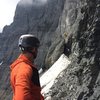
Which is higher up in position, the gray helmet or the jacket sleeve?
the gray helmet

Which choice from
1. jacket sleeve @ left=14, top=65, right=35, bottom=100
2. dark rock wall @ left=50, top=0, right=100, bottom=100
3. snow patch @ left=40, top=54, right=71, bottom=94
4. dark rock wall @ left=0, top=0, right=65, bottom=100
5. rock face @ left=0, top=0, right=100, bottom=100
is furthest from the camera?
dark rock wall @ left=0, top=0, right=65, bottom=100

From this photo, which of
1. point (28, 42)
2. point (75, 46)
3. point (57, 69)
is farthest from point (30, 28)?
point (28, 42)

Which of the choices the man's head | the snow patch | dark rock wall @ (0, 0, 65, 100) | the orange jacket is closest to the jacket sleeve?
the orange jacket

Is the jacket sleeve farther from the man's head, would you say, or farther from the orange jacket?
the man's head

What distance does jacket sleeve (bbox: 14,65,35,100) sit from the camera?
4637 millimetres

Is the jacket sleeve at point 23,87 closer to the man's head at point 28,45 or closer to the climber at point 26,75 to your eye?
the climber at point 26,75

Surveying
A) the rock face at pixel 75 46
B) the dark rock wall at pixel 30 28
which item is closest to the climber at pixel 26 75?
the rock face at pixel 75 46

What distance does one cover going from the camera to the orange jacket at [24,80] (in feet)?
15.3

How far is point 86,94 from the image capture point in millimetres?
18453

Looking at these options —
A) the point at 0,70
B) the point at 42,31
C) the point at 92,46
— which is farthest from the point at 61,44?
the point at 0,70

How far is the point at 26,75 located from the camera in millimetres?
4855

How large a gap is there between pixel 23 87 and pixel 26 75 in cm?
22

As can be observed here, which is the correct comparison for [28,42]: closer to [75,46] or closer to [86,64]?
[86,64]

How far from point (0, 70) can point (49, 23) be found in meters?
17.3
